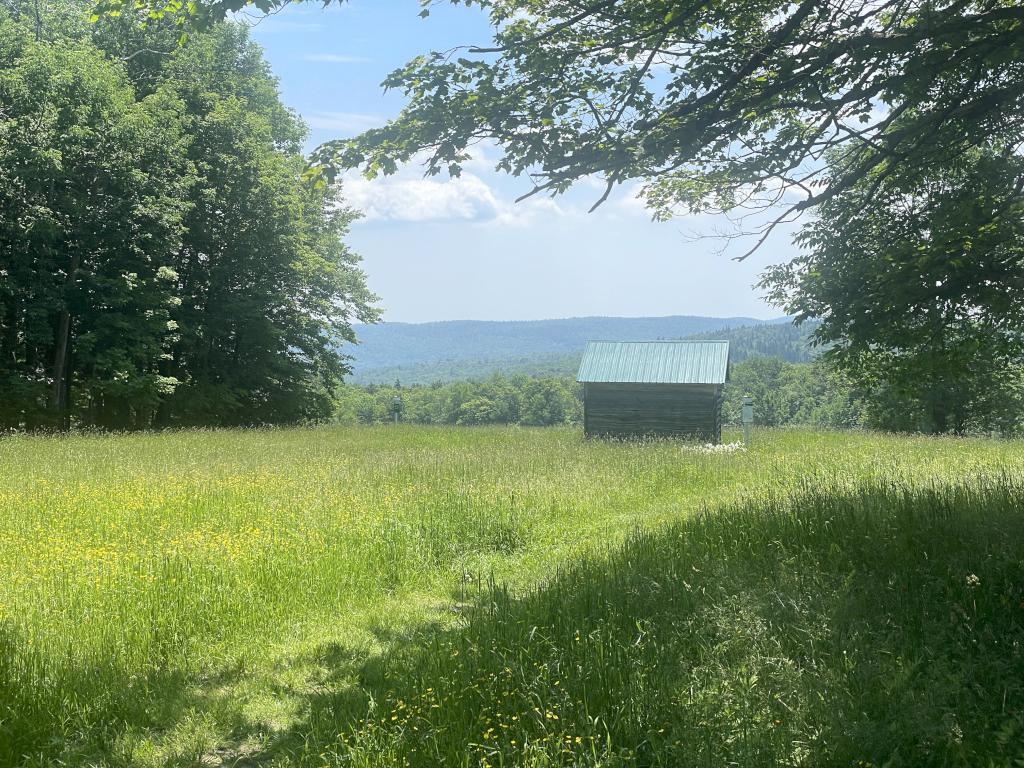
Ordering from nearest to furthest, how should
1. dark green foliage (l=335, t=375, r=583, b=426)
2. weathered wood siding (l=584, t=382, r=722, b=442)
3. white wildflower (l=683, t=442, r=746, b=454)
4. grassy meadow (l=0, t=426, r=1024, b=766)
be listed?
grassy meadow (l=0, t=426, r=1024, b=766) → white wildflower (l=683, t=442, r=746, b=454) → weathered wood siding (l=584, t=382, r=722, b=442) → dark green foliage (l=335, t=375, r=583, b=426)

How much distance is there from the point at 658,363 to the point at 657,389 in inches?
35.7

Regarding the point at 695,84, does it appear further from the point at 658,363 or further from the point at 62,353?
the point at 62,353

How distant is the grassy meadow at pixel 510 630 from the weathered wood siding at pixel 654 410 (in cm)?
1244

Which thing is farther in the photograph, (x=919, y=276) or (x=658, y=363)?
(x=658, y=363)

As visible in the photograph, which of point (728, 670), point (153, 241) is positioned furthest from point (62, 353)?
point (728, 670)

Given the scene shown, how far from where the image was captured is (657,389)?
23.0m

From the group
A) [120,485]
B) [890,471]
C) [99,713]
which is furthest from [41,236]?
[890,471]

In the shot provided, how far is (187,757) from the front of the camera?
4.02 m

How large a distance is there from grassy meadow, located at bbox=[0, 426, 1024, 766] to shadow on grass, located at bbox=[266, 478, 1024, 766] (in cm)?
2

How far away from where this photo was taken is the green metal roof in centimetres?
2269

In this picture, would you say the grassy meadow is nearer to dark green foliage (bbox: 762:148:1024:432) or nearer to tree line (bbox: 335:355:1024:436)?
dark green foliage (bbox: 762:148:1024:432)

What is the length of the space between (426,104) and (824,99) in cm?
397

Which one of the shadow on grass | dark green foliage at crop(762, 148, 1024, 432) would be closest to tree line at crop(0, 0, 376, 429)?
dark green foliage at crop(762, 148, 1024, 432)

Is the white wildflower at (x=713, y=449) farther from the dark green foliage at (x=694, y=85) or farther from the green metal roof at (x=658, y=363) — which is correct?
the dark green foliage at (x=694, y=85)
